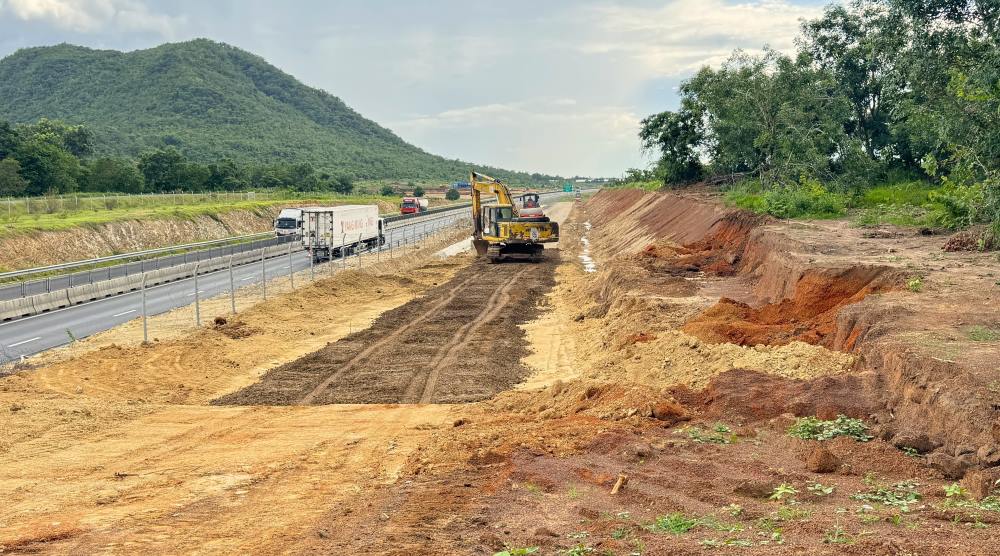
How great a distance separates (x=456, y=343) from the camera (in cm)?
2239

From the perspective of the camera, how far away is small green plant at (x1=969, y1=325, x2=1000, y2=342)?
39.7 feet

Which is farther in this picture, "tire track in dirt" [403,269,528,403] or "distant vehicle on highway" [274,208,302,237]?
"distant vehicle on highway" [274,208,302,237]

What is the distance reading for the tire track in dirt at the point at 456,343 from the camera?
1664 centimetres

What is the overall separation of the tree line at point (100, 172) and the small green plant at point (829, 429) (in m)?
64.2

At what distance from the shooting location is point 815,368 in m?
13.1

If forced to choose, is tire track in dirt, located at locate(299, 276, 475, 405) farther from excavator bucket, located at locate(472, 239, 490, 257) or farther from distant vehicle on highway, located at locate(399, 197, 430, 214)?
distant vehicle on highway, located at locate(399, 197, 430, 214)

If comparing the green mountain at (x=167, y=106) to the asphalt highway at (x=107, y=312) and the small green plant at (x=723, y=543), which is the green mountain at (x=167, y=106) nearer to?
the asphalt highway at (x=107, y=312)

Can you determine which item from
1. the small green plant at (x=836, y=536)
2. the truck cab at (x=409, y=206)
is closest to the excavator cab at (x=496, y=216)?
the small green plant at (x=836, y=536)

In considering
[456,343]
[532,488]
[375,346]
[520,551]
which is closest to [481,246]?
[456,343]

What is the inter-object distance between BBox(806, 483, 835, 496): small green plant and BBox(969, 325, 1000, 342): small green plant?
5.28m

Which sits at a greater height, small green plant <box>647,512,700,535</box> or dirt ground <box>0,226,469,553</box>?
small green plant <box>647,512,700,535</box>

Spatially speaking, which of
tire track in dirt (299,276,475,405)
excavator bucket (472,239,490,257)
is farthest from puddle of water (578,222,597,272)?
tire track in dirt (299,276,475,405)

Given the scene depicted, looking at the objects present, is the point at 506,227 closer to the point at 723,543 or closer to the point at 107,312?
the point at 107,312

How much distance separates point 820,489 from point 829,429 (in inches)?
96.2
